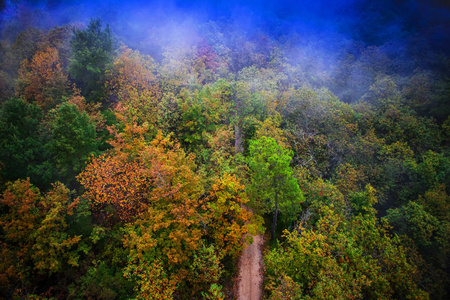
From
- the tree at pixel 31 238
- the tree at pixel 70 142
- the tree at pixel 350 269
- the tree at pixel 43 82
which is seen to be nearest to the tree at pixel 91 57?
the tree at pixel 43 82

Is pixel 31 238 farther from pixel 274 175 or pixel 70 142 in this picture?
pixel 274 175

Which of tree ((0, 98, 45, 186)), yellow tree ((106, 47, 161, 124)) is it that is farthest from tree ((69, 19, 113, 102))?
tree ((0, 98, 45, 186))

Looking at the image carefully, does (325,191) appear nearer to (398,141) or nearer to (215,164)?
(215,164)

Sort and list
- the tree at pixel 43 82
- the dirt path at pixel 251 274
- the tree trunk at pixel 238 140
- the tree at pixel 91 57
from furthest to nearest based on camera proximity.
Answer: the tree trunk at pixel 238 140 → the tree at pixel 91 57 → the tree at pixel 43 82 → the dirt path at pixel 251 274

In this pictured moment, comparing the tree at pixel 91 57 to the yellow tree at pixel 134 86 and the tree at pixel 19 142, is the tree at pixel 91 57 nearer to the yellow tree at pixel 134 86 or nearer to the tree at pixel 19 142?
the yellow tree at pixel 134 86

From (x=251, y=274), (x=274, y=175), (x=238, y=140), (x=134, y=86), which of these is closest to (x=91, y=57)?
(x=134, y=86)

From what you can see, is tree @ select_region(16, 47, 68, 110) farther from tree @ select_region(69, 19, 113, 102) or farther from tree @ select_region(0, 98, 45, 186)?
tree @ select_region(0, 98, 45, 186)
